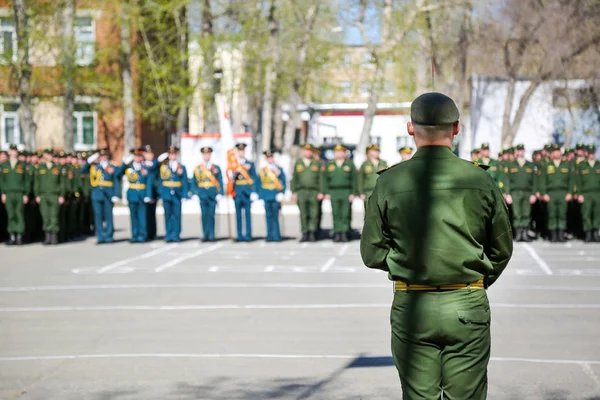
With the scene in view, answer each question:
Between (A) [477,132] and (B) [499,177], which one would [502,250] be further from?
(A) [477,132]

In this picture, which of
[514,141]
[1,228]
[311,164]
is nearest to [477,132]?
[514,141]

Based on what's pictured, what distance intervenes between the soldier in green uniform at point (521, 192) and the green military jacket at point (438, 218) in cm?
1732

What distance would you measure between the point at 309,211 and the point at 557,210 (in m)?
5.11

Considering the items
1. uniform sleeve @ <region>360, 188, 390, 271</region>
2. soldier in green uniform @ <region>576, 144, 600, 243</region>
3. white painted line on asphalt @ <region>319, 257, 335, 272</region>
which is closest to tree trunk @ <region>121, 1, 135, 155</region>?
soldier in green uniform @ <region>576, 144, 600, 243</region>

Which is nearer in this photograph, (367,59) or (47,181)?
(47,181)

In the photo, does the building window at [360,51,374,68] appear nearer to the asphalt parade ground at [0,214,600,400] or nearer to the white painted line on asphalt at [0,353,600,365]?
the asphalt parade ground at [0,214,600,400]

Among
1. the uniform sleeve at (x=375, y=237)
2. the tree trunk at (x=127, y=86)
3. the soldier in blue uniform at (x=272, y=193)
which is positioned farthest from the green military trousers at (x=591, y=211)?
the tree trunk at (x=127, y=86)

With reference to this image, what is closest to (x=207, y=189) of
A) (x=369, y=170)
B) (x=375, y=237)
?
→ (x=369, y=170)

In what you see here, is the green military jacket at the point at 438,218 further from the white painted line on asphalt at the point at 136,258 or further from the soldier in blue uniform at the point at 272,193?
the soldier in blue uniform at the point at 272,193

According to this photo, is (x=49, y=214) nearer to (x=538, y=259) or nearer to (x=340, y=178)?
(x=340, y=178)

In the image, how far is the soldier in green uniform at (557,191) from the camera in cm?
2183

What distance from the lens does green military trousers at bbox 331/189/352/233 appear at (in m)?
22.4

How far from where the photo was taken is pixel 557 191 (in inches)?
861

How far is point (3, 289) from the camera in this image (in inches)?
570
